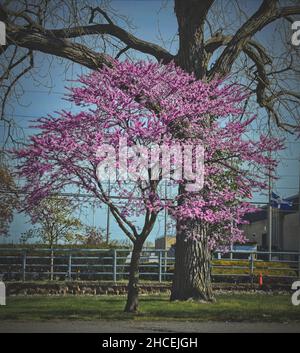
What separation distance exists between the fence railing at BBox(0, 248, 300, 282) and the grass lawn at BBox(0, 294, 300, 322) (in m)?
0.26

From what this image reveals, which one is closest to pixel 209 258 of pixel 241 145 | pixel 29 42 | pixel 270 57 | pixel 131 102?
pixel 241 145

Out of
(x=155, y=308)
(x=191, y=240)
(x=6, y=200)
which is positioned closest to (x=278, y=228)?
(x=191, y=240)

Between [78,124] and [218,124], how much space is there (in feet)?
5.61

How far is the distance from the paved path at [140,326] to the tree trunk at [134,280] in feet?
0.91

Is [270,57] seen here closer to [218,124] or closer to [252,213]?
[218,124]

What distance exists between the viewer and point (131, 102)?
7.02 metres

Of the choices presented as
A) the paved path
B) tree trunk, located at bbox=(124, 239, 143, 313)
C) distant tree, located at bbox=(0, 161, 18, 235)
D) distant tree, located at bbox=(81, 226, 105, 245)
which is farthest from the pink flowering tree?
the paved path

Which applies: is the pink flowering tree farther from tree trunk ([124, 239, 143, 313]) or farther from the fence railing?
the fence railing

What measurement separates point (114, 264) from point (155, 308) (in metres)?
0.72

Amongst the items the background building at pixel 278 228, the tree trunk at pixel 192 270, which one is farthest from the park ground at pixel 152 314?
the background building at pixel 278 228

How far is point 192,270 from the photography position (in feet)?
25.0

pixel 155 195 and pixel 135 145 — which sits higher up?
pixel 135 145

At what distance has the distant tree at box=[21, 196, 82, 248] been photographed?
6973 millimetres
